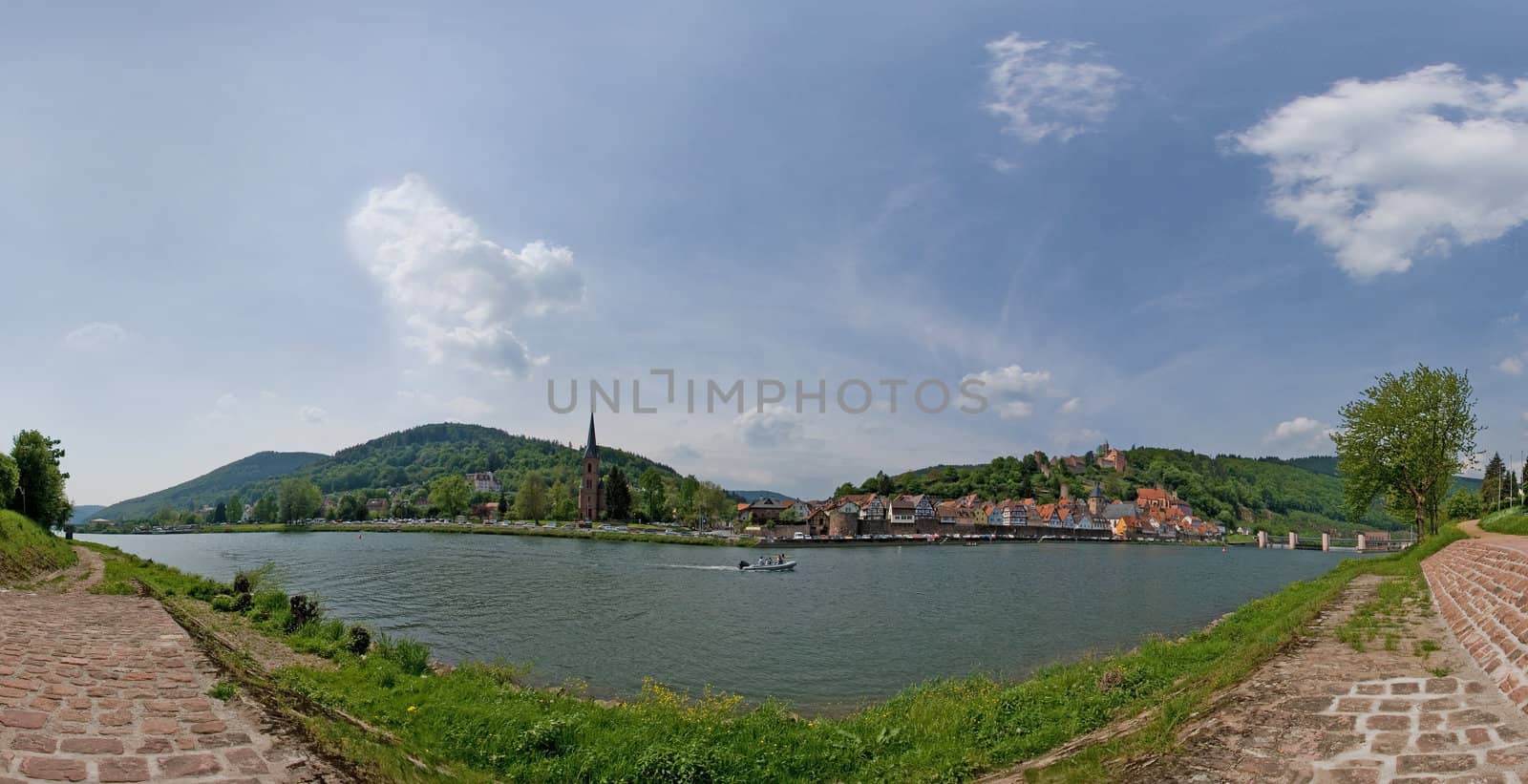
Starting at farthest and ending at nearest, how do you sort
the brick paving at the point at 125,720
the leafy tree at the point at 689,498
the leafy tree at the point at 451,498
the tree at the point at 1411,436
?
the leafy tree at the point at 451,498 → the leafy tree at the point at 689,498 → the tree at the point at 1411,436 → the brick paving at the point at 125,720

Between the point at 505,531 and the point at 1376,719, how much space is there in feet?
409

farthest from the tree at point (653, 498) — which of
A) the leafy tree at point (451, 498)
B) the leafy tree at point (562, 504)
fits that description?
the leafy tree at point (451, 498)

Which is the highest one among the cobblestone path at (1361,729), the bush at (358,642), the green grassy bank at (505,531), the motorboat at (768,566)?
the cobblestone path at (1361,729)

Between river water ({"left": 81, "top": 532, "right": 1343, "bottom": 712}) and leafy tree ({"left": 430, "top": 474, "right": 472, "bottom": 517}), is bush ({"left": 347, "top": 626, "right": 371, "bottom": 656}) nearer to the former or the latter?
river water ({"left": 81, "top": 532, "right": 1343, "bottom": 712})

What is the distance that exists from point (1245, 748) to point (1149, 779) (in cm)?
109

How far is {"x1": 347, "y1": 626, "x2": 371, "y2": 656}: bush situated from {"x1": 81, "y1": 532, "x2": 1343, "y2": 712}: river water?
3545 mm

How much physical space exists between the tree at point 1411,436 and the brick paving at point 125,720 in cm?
4425

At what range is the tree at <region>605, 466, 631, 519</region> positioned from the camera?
129m

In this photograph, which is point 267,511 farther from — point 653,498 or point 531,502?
point 653,498

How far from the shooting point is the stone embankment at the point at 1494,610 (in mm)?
6941

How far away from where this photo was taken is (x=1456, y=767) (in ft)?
17.1

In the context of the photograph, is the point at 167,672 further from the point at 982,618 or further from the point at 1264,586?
the point at 1264,586

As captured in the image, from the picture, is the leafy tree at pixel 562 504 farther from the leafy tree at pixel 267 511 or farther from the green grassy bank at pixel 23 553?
the green grassy bank at pixel 23 553

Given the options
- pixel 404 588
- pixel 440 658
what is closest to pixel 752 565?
pixel 404 588
